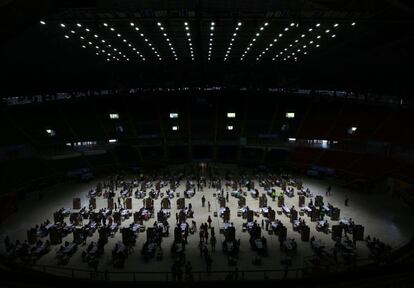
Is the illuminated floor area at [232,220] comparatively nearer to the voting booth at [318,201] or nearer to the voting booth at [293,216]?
the voting booth at [293,216]

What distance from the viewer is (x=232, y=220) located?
3083 centimetres

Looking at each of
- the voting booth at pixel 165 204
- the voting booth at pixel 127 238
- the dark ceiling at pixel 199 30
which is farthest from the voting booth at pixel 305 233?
the dark ceiling at pixel 199 30

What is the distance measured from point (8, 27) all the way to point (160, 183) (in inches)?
940

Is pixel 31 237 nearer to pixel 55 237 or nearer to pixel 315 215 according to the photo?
pixel 55 237

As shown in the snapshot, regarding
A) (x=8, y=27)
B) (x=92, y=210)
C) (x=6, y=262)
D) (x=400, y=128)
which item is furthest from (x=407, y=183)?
(x=8, y=27)

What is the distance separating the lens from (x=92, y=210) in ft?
111

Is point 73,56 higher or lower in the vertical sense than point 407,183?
higher

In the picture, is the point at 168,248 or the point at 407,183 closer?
the point at 168,248

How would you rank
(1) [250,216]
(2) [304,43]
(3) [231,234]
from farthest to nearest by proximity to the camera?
1. (2) [304,43]
2. (1) [250,216]
3. (3) [231,234]

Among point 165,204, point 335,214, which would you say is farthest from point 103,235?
point 335,214

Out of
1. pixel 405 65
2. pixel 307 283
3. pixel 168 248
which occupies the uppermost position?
pixel 405 65

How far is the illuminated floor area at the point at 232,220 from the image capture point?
2286cm

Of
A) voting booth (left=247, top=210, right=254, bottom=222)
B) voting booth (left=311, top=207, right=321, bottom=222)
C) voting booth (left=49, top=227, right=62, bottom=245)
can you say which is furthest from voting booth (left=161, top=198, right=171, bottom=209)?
voting booth (left=311, top=207, right=321, bottom=222)

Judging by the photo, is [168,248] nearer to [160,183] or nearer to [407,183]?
[160,183]
